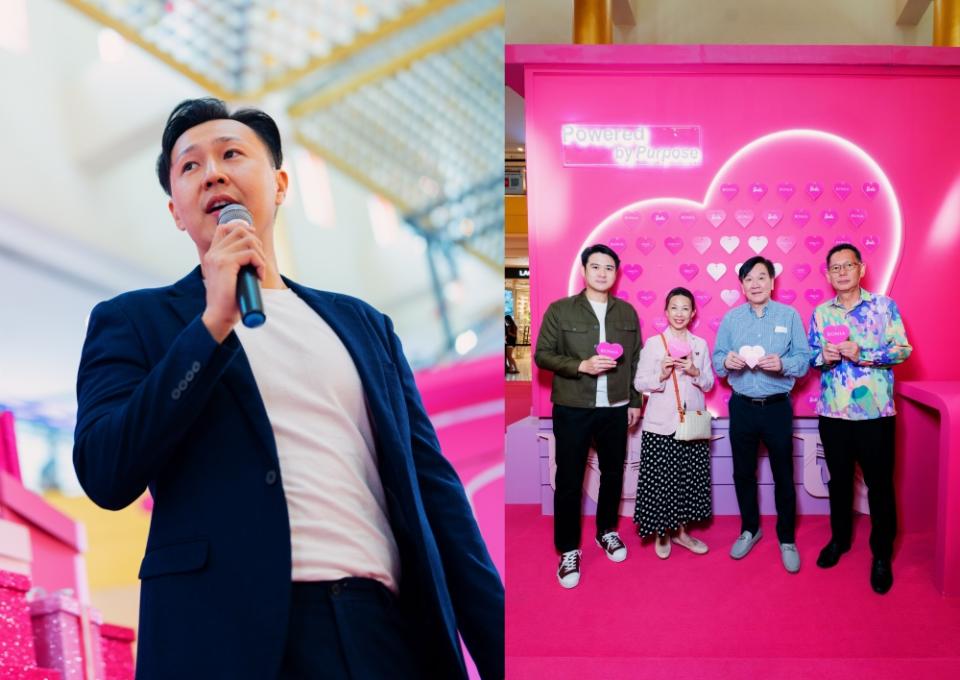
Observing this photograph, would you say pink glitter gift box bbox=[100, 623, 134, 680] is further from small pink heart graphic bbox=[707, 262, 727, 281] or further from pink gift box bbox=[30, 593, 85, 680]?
small pink heart graphic bbox=[707, 262, 727, 281]

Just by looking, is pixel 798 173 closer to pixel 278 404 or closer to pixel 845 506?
pixel 845 506

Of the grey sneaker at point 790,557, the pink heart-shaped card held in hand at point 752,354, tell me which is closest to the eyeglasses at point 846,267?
the pink heart-shaped card held in hand at point 752,354

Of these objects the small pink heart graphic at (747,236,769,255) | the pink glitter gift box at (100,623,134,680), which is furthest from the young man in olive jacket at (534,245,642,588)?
the pink glitter gift box at (100,623,134,680)

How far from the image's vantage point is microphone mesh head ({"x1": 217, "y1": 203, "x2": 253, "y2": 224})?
113 centimetres

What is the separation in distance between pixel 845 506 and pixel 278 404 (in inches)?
133

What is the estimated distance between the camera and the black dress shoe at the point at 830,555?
12.3ft

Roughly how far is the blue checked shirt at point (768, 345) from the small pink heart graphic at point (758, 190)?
84 cm

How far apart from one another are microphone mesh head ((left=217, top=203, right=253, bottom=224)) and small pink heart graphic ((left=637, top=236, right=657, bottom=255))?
353 cm

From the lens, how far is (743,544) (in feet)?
12.8

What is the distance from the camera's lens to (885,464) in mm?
Result: 3486

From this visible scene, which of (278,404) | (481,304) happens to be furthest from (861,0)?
(278,404)

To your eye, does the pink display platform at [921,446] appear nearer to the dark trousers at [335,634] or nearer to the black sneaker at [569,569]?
the black sneaker at [569,569]

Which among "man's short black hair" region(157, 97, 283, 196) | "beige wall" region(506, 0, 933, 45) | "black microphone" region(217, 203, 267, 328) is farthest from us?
"beige wall" region(506, 0, 933, 45)

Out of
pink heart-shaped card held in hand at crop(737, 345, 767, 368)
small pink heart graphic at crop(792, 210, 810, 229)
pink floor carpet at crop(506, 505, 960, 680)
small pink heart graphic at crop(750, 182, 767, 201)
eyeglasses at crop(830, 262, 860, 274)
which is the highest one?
small pink heart graphic at crop(750, 182, 767, 201)
